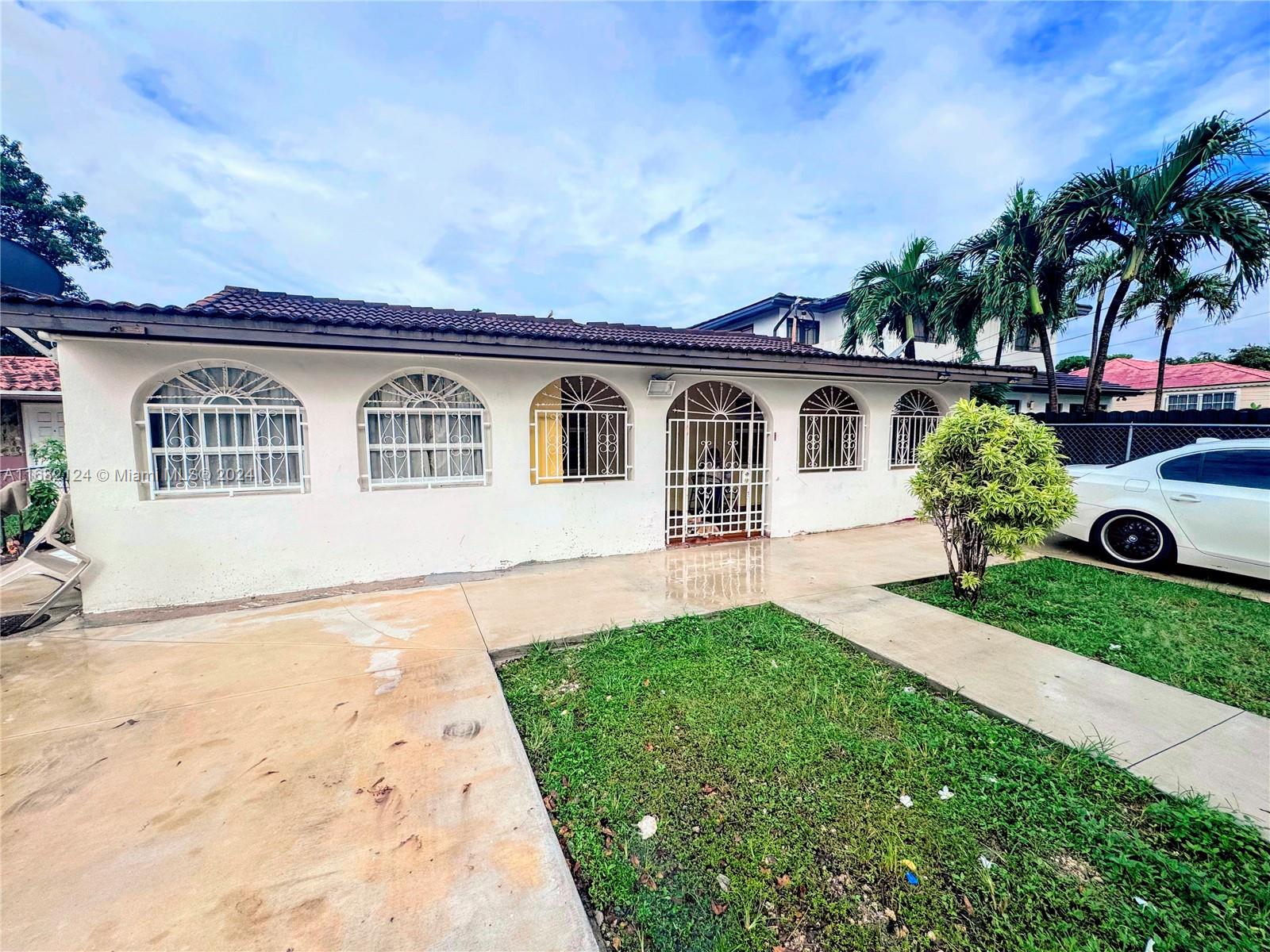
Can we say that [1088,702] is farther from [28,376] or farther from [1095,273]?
[28,376]

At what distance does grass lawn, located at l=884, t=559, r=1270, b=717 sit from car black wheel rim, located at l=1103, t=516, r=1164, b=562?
18.1 inches

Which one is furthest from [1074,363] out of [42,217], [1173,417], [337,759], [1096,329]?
[42,217]

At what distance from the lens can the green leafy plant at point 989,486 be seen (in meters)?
4.25

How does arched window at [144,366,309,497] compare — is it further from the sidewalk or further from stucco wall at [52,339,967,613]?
the sidewalk

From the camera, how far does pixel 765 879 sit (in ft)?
5.96

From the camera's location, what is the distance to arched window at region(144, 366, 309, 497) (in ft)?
15.6

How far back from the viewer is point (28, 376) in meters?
10.9

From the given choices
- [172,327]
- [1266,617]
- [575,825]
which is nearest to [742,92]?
[172,327]

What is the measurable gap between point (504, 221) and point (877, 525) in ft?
41.7

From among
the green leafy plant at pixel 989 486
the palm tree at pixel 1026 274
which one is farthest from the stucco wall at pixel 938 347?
the green leafy plant at pixel 989 486

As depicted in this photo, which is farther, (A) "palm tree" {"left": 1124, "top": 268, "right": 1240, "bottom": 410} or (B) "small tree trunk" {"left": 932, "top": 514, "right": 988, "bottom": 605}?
(A) "palm tree" {"left": 1124, "top": 268, "right": 1240, "bottom": 410}

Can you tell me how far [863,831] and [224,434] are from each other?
20.2ft

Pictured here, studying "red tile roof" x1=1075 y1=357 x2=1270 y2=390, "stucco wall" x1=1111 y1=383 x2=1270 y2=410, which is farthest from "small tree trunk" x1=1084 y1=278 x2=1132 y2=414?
"stucco wall" x1=1111 y1=383 x2=1270 y2=410

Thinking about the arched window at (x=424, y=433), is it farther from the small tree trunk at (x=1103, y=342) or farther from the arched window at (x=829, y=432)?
the small tree trunk at (x=1103, y=342)
